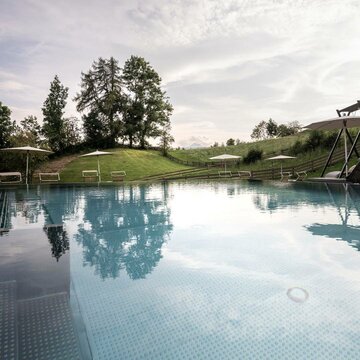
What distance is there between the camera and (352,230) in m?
5.59

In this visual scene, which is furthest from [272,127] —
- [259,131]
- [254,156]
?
[254,156]

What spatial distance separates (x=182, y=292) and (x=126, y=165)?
27.6 meters

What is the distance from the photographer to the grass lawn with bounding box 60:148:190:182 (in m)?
26.5

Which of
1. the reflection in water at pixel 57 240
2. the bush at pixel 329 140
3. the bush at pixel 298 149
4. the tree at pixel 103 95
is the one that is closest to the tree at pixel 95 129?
the tree at pixel 103 95

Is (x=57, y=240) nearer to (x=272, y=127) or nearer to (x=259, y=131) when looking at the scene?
Answer: (x=272, y=127)

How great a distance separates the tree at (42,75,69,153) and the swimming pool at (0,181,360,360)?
33.2 meters

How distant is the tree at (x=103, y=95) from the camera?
39.5 metres

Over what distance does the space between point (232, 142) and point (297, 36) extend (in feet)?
94.3

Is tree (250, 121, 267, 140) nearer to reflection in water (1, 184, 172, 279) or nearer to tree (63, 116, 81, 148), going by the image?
tree (63, 116, 81, 148)

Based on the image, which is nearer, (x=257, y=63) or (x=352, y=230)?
(x=352, y=230)

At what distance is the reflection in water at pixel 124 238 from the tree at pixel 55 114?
102 ft

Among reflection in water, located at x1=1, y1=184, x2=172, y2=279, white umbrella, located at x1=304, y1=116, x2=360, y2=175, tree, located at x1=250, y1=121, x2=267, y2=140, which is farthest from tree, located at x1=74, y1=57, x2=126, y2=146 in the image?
reflection in water, located at x1=1, y1=184, x2=172, y2=279

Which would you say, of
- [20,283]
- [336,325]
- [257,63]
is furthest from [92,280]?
[257,63]

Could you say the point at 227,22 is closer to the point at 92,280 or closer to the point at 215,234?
the point at 215,234
